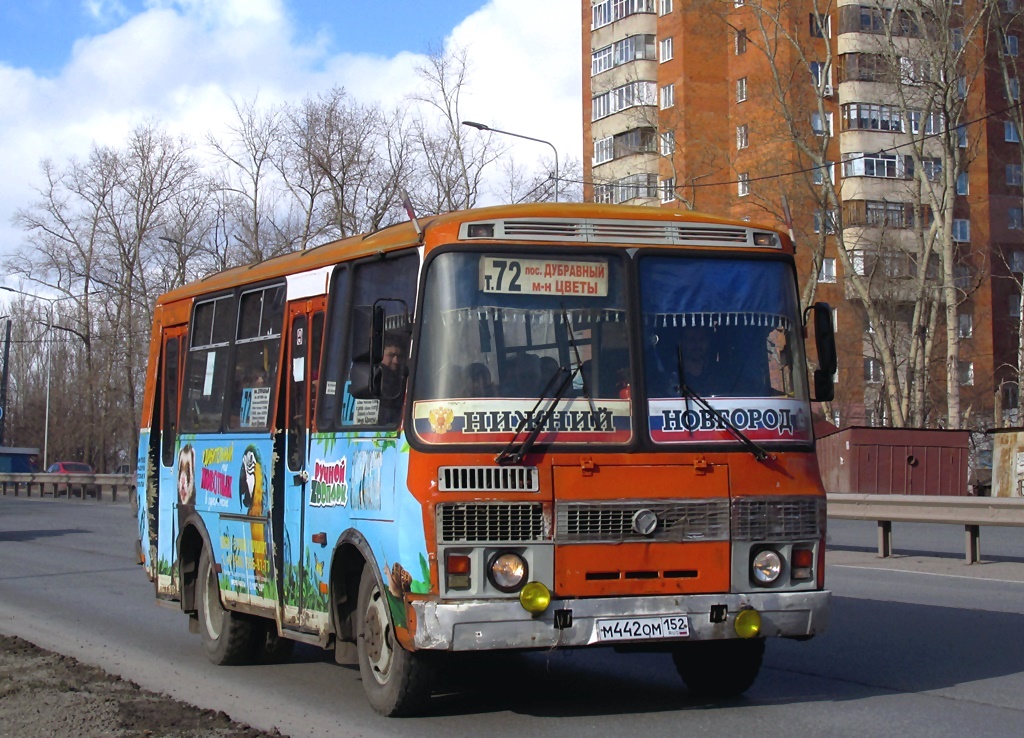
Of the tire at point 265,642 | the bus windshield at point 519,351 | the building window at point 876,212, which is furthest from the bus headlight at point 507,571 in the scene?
the building window at point 876,212

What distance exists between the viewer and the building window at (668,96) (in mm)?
65688

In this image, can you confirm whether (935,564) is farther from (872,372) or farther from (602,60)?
(602,60)

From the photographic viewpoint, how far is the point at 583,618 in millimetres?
6906

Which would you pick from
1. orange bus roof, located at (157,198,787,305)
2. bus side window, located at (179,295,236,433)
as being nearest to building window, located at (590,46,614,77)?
bus side window, located at (179,295,236,433)

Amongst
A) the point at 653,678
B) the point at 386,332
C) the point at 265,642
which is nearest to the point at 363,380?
the point at 386,332

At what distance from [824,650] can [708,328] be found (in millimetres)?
3405

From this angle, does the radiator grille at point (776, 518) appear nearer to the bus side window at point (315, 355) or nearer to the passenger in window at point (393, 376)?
the passenger in window at point (393, 376)

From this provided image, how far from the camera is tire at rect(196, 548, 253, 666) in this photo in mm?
9828

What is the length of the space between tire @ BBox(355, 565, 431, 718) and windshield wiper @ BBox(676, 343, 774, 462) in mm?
1916

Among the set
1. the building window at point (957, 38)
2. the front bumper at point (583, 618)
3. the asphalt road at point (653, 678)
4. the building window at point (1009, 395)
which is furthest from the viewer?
the building window at point (1009, 395)

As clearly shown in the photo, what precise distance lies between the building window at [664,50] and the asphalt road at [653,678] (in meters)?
52.4

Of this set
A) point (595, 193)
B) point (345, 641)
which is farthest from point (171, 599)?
point (595, 193)

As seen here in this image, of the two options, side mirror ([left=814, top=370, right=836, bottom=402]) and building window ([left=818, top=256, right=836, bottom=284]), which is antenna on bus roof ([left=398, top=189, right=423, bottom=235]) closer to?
side mirror ([left=814, top=370, right=836, bottom=402])

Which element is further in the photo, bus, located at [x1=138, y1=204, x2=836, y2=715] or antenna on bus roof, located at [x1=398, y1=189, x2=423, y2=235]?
antenna on bus roof, located at [x1=398, y1=189, x2=423, y2=235]
